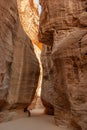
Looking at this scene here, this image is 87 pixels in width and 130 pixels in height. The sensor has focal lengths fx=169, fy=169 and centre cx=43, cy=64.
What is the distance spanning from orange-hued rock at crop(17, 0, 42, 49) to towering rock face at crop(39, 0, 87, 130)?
14.9m

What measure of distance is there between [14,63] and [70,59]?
3.57 metres

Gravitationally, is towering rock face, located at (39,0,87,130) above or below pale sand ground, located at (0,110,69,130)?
above

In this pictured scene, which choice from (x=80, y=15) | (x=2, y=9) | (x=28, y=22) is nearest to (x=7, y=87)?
(x=2, y=9)

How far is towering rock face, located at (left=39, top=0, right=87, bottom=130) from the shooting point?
6.34m

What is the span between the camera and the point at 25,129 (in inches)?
251

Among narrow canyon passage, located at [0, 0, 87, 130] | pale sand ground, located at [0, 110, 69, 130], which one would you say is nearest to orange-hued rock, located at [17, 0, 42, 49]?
narrow canyon passage, located at [0, 0, 87, 130]

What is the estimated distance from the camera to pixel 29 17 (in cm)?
2381

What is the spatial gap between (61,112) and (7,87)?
2.87 metres

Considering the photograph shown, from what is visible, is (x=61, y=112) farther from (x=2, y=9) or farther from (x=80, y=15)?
(x=2, y=9)

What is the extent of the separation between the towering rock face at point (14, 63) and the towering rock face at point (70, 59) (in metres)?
1.93

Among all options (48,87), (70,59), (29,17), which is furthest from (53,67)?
(29,17)

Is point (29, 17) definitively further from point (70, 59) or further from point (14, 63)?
point (70, 59)

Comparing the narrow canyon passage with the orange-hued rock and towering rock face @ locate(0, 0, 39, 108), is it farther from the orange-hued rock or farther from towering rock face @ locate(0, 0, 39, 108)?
the orange-hued rock

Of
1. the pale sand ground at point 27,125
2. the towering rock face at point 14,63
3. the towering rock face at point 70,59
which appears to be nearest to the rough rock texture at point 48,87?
the towering rock face at point 14,63
